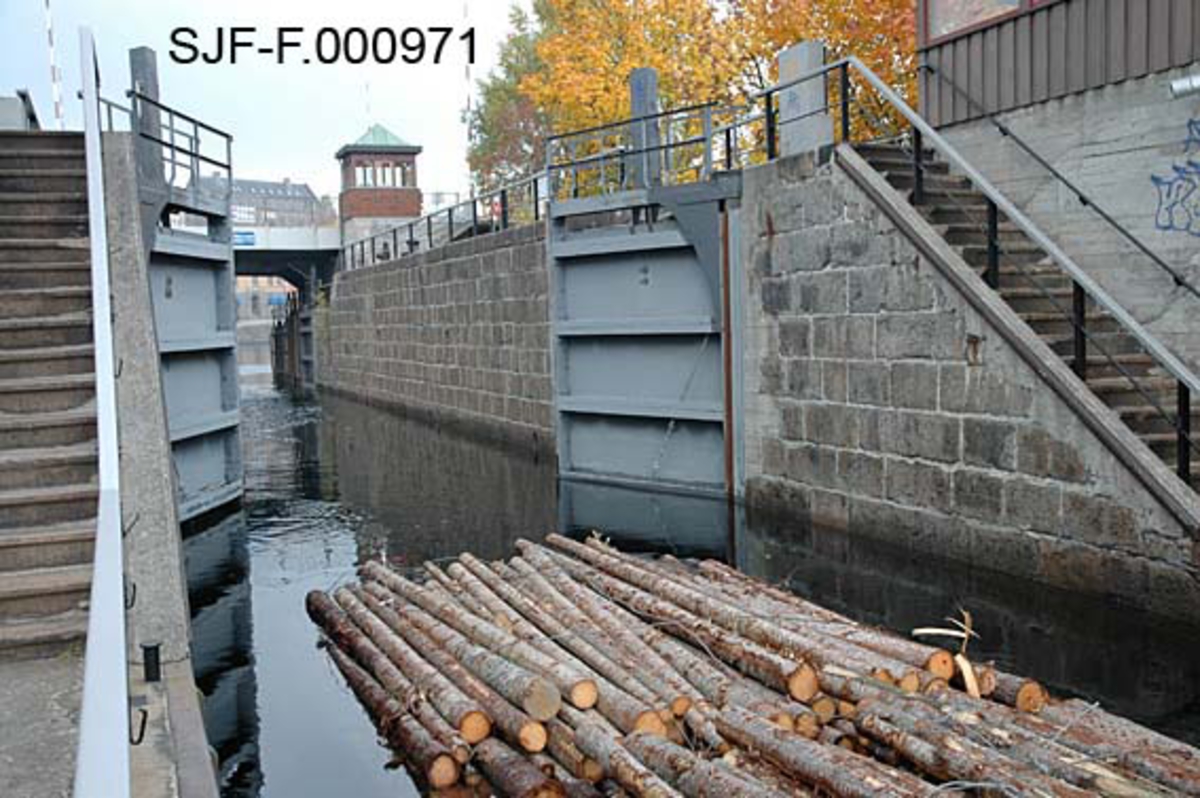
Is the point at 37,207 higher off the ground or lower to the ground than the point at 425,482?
higher

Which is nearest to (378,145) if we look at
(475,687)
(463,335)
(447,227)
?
(447,227)

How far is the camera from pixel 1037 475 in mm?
9094

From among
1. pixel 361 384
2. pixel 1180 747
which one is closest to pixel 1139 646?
pixel 1180 747

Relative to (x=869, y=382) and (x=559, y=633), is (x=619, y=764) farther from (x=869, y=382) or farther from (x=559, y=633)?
(x=869, y=382)

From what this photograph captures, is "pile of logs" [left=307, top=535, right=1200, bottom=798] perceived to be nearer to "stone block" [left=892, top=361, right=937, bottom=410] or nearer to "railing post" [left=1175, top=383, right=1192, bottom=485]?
"railing post" [left=1175, top=383, right=1192, bottom=485]

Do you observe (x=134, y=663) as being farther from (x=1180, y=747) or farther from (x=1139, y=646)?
(x=1139, y=646)

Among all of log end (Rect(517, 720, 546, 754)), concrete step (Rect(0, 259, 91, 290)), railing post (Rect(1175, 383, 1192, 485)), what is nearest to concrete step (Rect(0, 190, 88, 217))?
concrete step (Rect(0, 259, 91, 290))

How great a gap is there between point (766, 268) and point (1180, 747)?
801 cm

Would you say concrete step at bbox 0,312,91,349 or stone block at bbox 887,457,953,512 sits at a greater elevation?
concrete step at bbox 0,312,91,349

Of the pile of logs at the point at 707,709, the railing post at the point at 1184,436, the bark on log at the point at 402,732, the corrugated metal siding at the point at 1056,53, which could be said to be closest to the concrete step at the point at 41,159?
the pile of logs at the point at 707,709

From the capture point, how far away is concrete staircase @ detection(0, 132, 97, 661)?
5.71 metres

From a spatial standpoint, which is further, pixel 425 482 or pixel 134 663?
pixel 425 482

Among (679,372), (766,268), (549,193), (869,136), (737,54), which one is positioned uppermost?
(737,54)

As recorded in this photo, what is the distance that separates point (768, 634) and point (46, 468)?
4.16 meters
